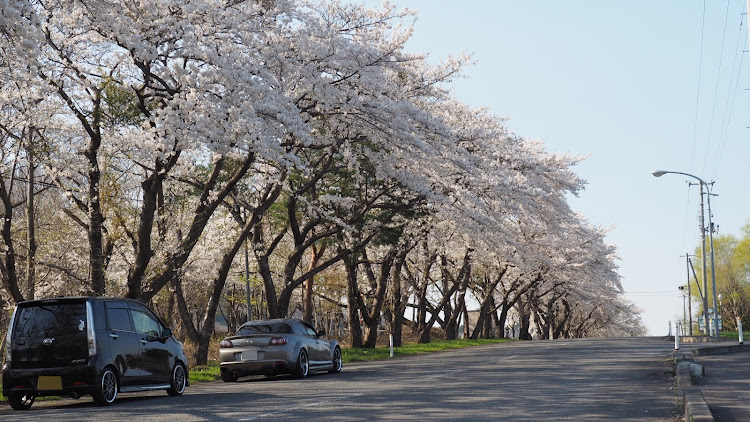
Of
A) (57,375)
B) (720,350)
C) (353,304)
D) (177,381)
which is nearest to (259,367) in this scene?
(177,381)

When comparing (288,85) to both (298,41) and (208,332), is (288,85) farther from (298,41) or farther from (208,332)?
(208,332)

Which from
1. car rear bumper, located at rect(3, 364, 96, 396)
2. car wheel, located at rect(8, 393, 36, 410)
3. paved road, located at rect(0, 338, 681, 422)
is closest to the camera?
paved road, located at rect(0, 338, 681, 422)

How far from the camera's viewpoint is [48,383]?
12773mm

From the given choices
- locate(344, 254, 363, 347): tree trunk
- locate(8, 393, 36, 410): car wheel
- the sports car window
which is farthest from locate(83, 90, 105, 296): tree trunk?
locate(344, 254, 363, 347): tree trunk

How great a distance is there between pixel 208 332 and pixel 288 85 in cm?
860

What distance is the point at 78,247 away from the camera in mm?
33406

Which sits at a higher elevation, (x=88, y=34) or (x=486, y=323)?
(x=88, y=34)

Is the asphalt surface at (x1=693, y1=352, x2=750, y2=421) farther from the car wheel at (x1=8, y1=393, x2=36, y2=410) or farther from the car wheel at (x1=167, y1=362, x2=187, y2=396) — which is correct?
the car wheel at (x1=8, y1=393, x2=36, y2=410)

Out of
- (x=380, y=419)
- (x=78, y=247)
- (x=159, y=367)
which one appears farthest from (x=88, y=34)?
(x=78, y=247)

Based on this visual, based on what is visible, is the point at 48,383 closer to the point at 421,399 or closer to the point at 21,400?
the point at 21,400

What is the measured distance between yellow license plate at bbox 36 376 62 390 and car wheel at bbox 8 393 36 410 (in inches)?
13.3

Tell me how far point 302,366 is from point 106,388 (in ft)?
21.6

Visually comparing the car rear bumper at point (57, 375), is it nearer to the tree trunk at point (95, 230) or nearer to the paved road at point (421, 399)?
the paved road at point (421, 399)

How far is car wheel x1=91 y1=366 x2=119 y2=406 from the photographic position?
41.9 feet
